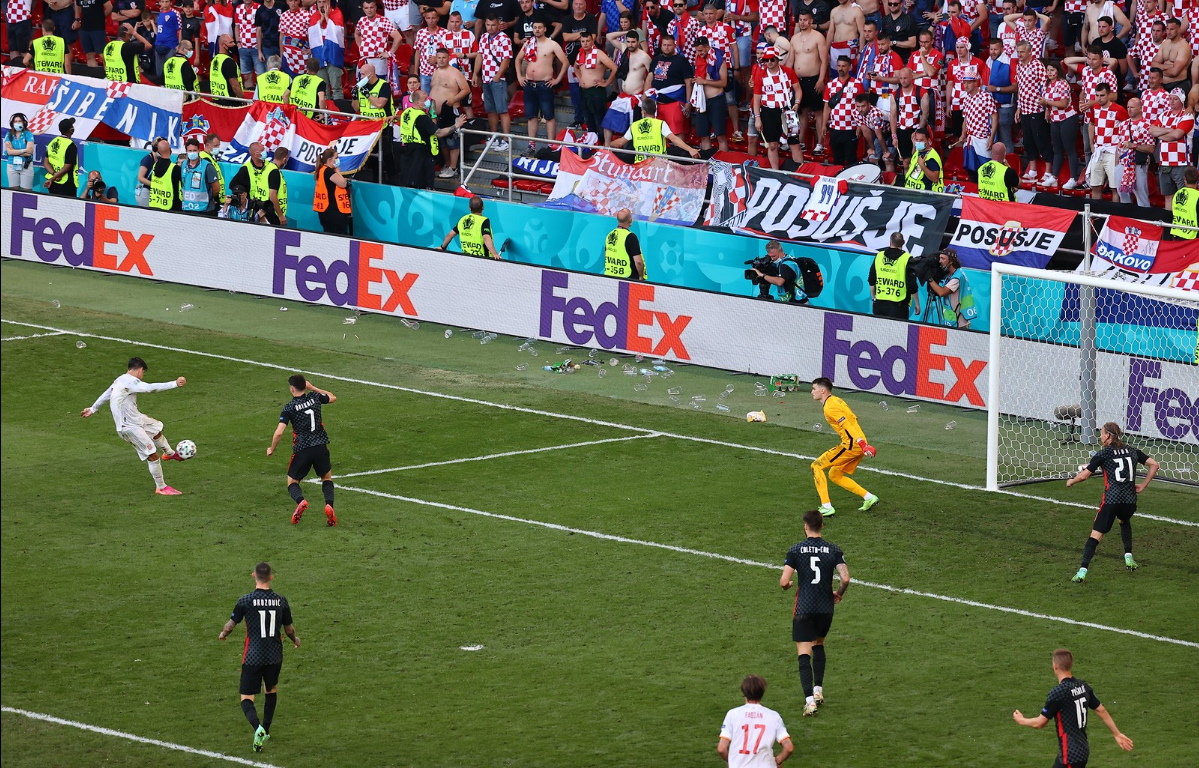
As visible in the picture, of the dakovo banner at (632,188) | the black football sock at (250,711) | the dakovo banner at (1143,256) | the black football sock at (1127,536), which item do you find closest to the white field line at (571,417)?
the black football sock at (1127,536)

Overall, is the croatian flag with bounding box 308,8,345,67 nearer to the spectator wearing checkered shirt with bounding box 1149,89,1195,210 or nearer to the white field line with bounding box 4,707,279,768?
the spectator wearing checkered shirt with bounding box 1149,89,1195,210

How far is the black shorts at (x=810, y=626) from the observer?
12039 mm

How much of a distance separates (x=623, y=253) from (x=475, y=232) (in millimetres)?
2635

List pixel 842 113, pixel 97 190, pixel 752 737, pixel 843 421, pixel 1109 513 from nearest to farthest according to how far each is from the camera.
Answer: pixel 752 737
pixel 1109 513
pixel 843 421
pixel 842 113
pixel 97 190

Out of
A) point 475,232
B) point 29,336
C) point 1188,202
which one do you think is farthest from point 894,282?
point 29,336

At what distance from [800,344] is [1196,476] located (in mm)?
5589

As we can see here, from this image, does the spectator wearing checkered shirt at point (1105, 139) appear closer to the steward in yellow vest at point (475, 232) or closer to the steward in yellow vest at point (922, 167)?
the steward in yellow vest at point (922, 167)

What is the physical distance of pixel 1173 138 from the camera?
931 inches

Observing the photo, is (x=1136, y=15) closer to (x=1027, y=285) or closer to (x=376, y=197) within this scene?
(x=1027, y=285)

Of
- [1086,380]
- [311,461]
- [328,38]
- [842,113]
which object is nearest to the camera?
[311,461]

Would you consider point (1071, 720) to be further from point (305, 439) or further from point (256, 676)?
point (305, 439)

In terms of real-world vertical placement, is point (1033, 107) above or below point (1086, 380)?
above

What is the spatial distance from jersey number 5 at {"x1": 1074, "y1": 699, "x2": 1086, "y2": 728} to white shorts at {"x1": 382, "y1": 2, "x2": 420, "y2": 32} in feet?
78.6

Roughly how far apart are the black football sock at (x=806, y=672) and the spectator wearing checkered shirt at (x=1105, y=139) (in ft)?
46.9
